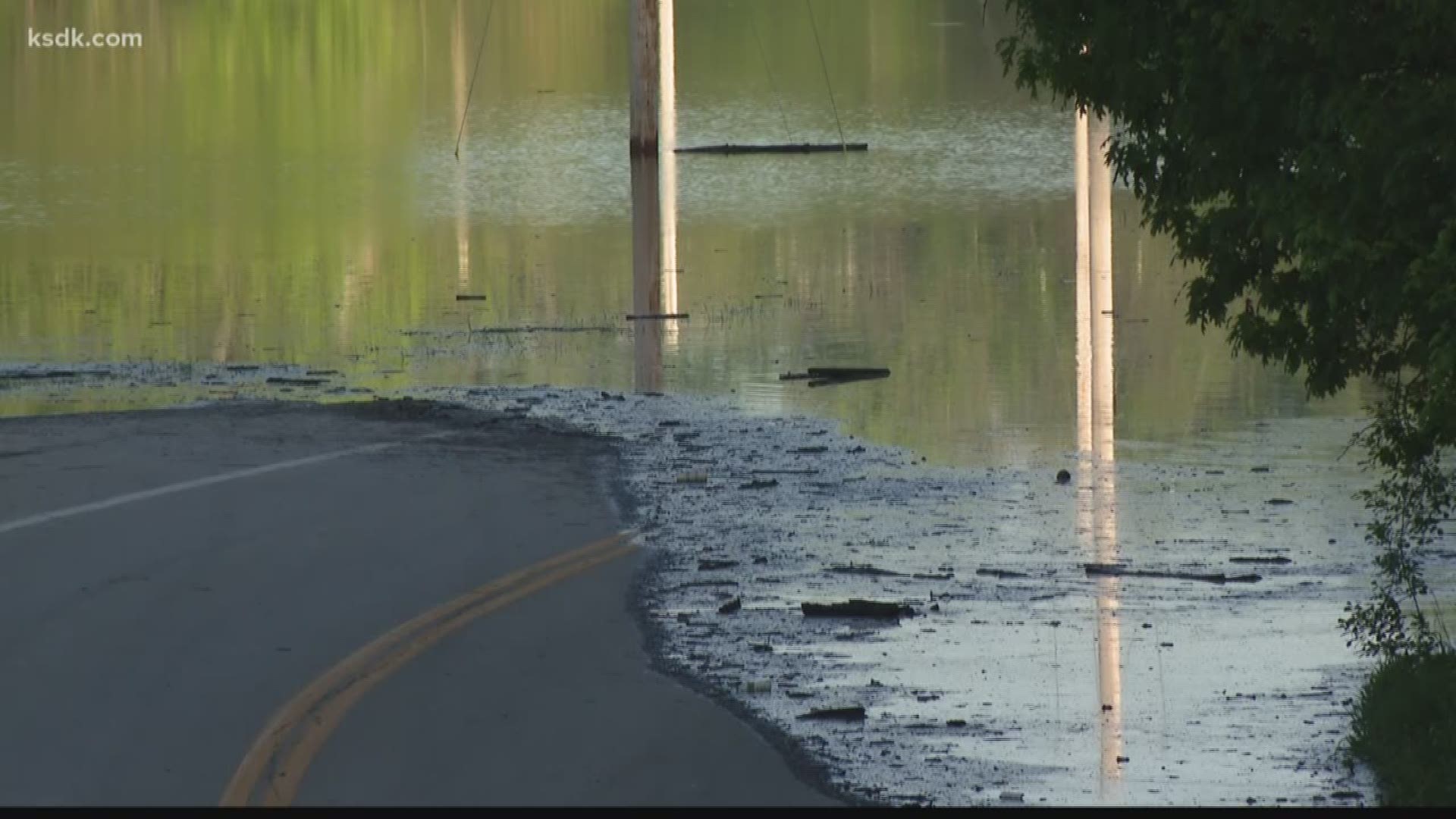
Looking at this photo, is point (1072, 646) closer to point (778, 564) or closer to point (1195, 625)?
point (1195, 625)

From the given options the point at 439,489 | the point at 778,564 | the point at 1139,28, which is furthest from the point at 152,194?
the point at 1139,28

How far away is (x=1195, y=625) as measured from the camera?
1523 cm

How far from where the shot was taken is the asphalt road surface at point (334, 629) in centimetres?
1218

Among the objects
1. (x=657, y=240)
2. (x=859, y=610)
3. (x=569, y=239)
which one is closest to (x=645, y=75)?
(x=569, y=239)

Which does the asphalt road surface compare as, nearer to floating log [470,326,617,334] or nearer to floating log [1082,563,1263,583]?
floating log [1082,563,1263,583]

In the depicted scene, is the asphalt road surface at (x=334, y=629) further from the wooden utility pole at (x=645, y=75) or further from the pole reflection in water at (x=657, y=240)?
the wooden utility pole at (x=645, y=75)

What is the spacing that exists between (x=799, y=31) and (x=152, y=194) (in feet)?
194

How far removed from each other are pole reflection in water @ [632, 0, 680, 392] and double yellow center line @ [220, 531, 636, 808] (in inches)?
328

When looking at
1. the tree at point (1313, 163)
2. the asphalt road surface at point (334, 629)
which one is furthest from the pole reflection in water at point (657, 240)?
the tree at point (1313, 163)

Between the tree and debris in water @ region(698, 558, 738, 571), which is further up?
the tree

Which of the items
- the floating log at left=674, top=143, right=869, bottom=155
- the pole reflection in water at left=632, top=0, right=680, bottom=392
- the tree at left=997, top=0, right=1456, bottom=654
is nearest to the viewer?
the tree at left=997, top=0, right=1456, bottom=654

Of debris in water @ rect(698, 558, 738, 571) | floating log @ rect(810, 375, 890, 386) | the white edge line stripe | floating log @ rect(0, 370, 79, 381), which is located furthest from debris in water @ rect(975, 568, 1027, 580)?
floating log @ rect(0, 370, 79, 381)

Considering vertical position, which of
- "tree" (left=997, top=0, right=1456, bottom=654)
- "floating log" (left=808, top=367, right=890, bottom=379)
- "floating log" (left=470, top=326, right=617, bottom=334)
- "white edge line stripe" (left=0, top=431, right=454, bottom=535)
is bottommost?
"white edge line stripe" (left=0, top=431, right=454, bottom=535)

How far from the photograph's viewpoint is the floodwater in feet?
45.9
